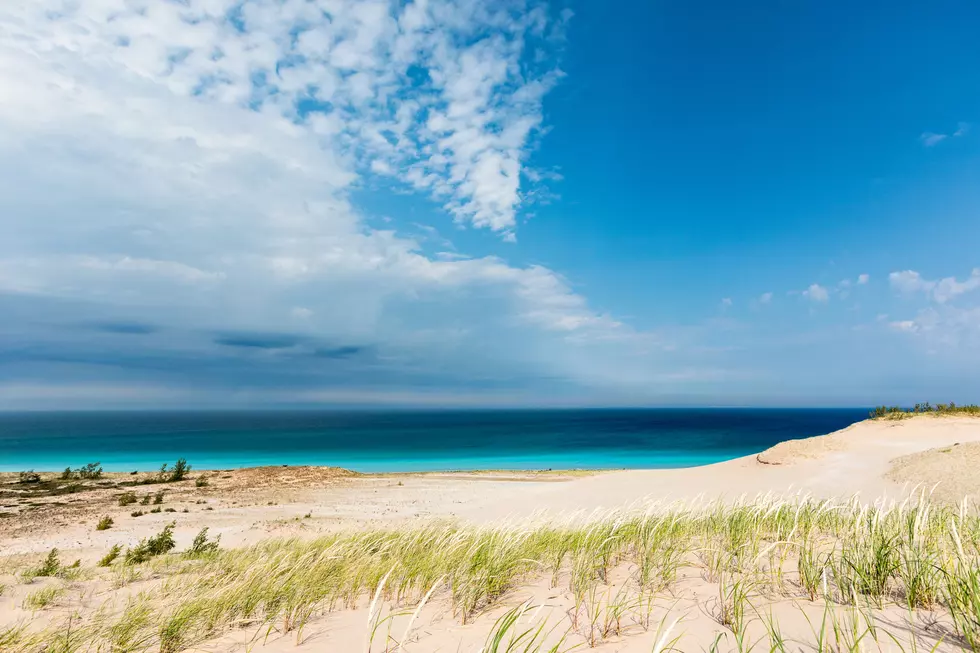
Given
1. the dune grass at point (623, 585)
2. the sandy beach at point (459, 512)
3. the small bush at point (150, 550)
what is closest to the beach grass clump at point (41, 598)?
the sandy beach at point (459, 512)

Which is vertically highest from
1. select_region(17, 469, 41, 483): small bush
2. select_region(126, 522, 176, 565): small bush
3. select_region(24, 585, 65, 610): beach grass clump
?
select_region(24, 585, 65, 610): beach grass clump

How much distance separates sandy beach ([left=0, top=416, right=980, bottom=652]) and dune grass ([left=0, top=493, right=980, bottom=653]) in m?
0.10

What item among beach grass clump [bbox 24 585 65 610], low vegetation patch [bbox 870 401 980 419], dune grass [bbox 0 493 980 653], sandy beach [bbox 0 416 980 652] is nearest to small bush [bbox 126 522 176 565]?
sandy beach [bbox 0 416 980 652]

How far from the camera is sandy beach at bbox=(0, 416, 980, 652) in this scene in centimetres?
321

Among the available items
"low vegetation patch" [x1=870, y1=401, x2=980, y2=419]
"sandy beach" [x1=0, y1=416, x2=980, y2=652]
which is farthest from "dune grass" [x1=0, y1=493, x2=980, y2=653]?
"low vegetation patch" [x1=870, y1=401, x2=980, y2=419]

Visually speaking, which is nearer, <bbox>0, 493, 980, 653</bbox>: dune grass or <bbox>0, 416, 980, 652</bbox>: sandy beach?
<bbox>0, 493, 980, 653</bbox>: dune grass

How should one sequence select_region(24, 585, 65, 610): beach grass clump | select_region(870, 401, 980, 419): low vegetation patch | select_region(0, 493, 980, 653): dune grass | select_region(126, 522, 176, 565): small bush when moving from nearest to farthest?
select_region(0, 493, 980, 653): dune grass
select_region(24, 585, 65, 610): beach grass clump
select_region(126, 522, 176, 565): small bush
select_region(870, 401, 980, 419): low vegetation patch

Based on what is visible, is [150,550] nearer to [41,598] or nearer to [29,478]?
[41,598]

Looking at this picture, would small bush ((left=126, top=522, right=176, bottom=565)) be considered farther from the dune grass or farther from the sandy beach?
the dune grass

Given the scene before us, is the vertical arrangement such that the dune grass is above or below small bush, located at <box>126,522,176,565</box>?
above

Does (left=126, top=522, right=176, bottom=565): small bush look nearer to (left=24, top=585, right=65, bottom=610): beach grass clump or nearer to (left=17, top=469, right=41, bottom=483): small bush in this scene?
(left=24, top=585, right=65, bottom=610): beach grass clump

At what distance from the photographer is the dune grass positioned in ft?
9.28

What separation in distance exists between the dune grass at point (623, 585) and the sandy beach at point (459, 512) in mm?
98

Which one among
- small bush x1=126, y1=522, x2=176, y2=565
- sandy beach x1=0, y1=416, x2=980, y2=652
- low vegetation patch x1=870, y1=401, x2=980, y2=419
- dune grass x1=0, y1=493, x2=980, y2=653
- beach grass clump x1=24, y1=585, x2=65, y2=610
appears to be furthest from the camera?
low vegetation patch x1=870, y1=401, x2=980, y2=419
